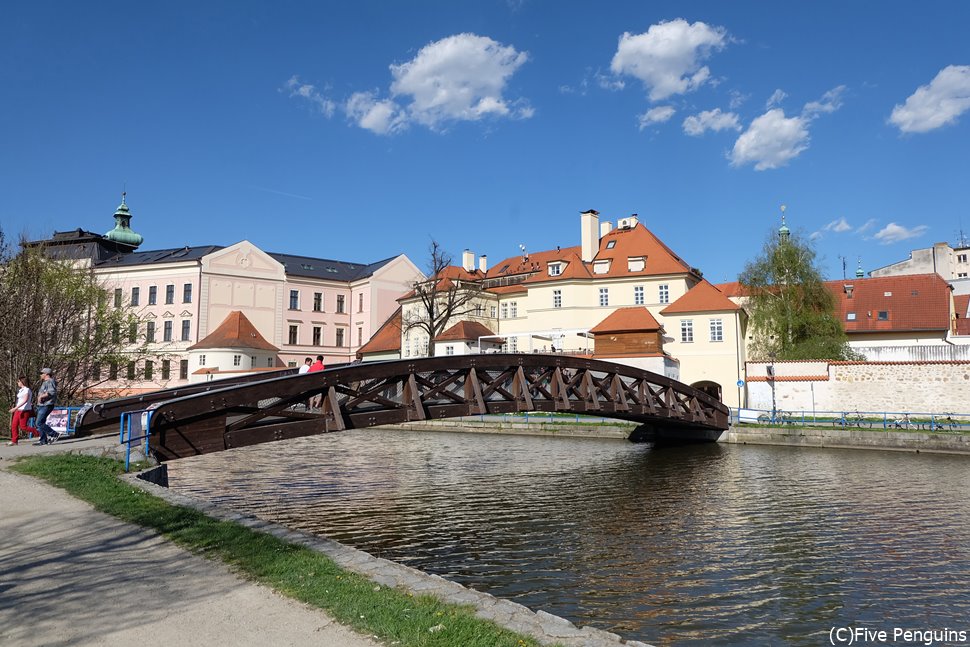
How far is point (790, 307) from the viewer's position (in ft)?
147

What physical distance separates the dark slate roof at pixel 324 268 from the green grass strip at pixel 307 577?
54.4m

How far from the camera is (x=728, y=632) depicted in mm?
7426

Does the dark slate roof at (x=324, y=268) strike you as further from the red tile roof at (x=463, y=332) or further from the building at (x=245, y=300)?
the red tile roof at (x=463, y=332)

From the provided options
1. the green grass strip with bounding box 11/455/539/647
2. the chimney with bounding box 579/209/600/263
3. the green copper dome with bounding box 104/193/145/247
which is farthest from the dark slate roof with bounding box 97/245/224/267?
the green grass strip with bounding box 11/455/539/647

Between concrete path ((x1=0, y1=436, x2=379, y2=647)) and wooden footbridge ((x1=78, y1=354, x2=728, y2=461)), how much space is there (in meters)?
3.94

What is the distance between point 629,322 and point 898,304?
20.9 meters

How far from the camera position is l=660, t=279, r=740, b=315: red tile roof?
43.2m

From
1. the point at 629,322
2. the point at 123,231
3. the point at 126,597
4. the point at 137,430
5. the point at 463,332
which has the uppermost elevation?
the point at 123,231

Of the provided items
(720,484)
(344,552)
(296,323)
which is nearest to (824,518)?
(720,484)

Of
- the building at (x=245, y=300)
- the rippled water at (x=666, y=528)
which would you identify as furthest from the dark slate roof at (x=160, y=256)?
the rippled water at (x=666, y=528)

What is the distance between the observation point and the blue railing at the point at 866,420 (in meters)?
27.5

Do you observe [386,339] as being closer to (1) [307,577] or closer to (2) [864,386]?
(2) [864,386]

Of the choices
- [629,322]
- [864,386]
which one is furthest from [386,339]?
[864,386]

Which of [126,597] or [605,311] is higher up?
[605,311]
